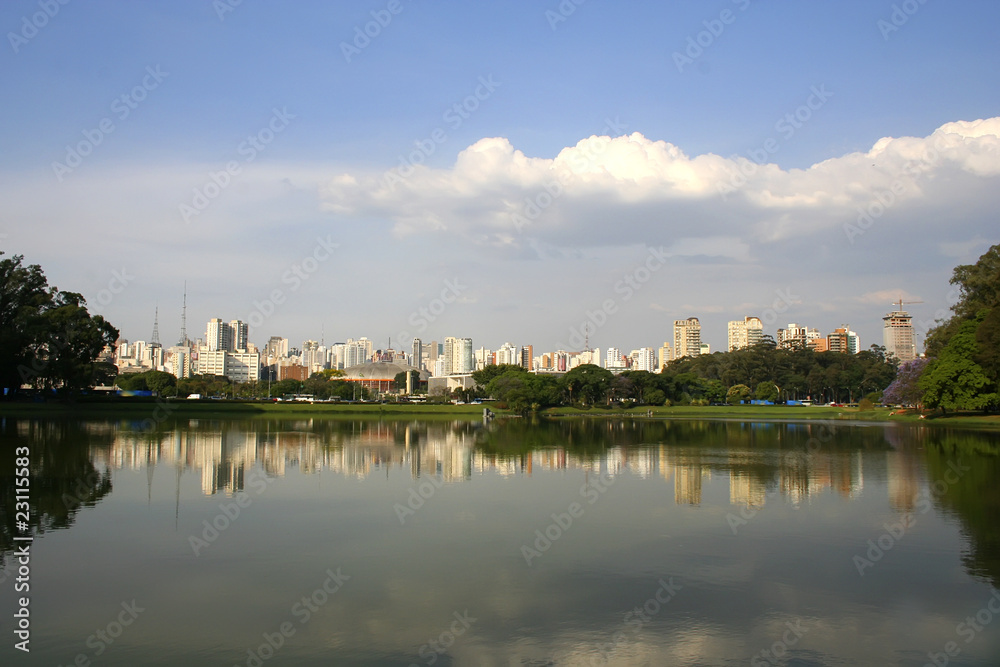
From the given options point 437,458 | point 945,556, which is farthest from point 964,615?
point 437,458

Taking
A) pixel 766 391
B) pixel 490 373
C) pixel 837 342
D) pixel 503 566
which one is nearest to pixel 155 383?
pixel 490 373

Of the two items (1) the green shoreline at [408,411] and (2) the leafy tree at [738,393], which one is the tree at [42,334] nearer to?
(1) the green shoreline at [408,411]

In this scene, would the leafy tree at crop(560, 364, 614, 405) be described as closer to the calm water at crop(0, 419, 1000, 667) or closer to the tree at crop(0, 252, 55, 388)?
the tree at crop(0, 252, 55, 388)

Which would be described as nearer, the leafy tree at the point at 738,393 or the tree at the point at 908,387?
the tree at the point at 908,387

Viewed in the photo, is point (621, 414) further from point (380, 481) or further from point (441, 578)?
point (441, 578)

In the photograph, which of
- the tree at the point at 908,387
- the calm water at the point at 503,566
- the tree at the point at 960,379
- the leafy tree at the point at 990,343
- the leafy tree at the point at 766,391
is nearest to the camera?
the calm water at the point at 503,566

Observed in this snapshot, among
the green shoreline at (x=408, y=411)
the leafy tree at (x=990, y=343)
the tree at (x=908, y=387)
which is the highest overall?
the leafy tree at (x=990, y=343)

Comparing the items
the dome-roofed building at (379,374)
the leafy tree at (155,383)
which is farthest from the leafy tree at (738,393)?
the dome-roofed building at (379,374)
